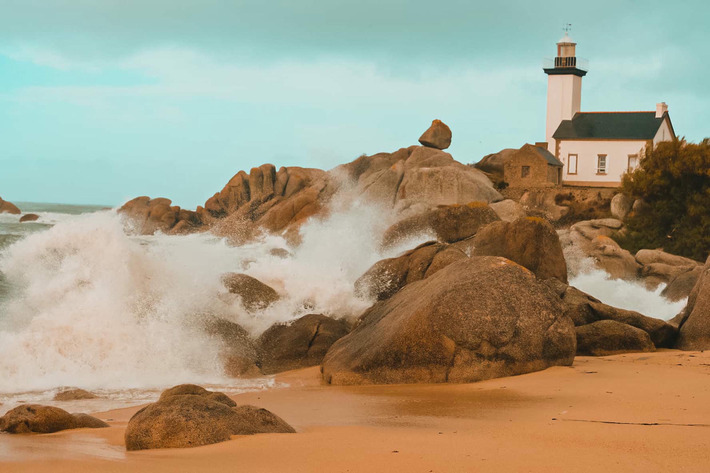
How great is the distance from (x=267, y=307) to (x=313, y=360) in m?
2.52

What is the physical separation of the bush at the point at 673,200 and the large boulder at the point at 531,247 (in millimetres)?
18717

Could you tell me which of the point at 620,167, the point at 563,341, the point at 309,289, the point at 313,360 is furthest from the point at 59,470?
the point at 620,167

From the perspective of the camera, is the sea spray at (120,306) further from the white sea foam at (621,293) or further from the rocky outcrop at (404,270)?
the white sea foam at (621,293)

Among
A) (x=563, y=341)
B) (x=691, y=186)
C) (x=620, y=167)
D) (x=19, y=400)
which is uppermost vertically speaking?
(x=620, y=167)

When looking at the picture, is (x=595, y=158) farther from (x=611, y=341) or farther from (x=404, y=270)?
(x=611, y=341)

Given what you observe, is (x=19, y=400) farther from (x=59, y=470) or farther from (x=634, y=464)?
(x=634, y=464)

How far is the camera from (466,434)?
606 centimetres

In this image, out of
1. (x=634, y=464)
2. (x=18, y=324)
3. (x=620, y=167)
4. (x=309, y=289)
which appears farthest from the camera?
(x=620, y=167)

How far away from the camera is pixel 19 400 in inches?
389

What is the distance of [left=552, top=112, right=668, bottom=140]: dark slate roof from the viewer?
49.1 meters

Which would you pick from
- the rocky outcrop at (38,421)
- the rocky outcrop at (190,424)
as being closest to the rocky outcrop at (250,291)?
the rocky outcrop at (38,421)

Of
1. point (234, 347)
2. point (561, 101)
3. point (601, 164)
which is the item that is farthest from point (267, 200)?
point (234, 347)

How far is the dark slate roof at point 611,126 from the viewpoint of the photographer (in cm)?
4906

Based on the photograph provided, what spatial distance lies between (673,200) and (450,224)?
17.1 m
